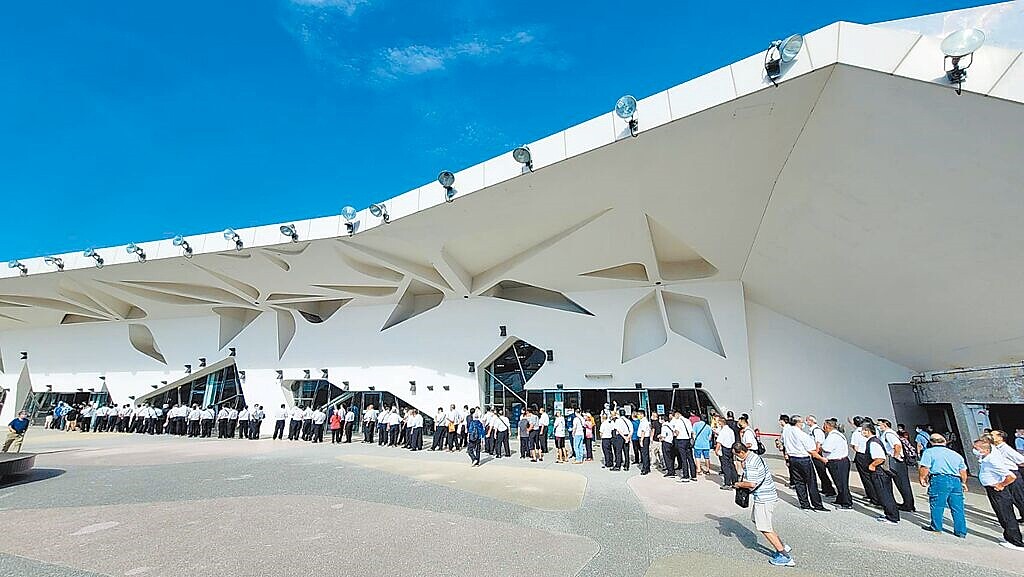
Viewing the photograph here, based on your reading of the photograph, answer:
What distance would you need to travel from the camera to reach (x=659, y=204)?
35.2 feet

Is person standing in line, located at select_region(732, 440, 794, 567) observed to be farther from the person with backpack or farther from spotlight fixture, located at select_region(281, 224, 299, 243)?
spotlight fixture, located at select_region(281, 224, 299, 243)

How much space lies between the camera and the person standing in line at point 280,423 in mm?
16953

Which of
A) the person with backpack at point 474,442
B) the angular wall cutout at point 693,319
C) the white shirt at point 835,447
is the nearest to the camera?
the white shirt at point 835,447

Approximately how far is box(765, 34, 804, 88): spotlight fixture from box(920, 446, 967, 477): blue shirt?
5526 mm

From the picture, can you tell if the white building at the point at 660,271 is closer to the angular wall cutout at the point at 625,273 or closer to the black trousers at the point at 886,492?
the angular wall cutout at the point at 625,273

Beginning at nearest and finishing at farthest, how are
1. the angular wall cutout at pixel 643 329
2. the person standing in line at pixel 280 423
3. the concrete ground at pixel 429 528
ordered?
the concrete ground at pixel 429 528, the angular wall cutout at pixel 643 329, the person standing in line at pixel 280 423

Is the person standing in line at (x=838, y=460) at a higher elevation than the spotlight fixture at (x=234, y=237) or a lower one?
lower

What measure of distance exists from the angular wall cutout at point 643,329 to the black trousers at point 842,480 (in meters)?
8.20

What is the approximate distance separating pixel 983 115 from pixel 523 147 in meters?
6.76

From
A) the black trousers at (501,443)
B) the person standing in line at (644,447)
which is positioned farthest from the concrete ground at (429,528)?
the black trousers at (501,443)

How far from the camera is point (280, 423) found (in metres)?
17.0

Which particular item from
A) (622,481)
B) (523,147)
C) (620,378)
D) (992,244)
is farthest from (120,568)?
(620,378)

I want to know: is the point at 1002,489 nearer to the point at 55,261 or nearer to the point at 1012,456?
the point at 1012,456

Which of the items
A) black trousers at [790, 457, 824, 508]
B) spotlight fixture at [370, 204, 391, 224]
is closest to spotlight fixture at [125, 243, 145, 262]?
spotlight fixture at [370, 204, 391, 224]
